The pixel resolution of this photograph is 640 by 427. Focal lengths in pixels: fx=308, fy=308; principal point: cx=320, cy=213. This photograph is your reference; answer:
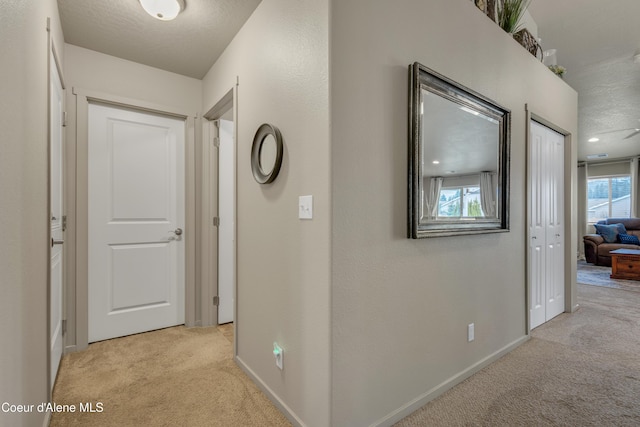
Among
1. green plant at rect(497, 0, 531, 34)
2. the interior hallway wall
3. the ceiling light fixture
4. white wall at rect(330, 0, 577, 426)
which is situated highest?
green plant at rect(497, 0, 531, 34)

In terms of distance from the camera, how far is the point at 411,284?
1.67 meters

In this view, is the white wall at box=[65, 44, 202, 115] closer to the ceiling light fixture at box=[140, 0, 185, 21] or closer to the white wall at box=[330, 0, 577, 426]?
the ceiling light fixture at box=[140, 0, 185, 21]

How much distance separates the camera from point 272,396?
175cm

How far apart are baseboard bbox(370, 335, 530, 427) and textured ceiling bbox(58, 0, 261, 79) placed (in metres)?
2.54

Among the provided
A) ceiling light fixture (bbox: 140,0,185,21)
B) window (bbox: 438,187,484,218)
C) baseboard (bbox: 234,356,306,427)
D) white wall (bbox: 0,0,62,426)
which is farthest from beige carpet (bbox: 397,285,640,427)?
ceiling light fixture (bbox: 140,0,185,21)

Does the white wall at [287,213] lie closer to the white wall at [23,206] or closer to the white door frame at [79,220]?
the white wall at [23,206]

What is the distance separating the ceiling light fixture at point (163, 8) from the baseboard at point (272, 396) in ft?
7.64

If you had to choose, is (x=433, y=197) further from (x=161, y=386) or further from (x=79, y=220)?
(x=79, y=220)

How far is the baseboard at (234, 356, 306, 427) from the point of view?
1.56 m

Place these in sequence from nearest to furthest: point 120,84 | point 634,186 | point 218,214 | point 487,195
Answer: point 487,195 → point 120,84 → point 218,214 → point 634,186

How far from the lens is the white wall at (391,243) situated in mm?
1390

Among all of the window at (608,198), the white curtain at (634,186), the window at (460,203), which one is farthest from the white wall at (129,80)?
the window at (608,198)

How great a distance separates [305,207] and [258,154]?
2.07 ft

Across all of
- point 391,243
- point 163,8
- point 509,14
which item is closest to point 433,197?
point 391,243
